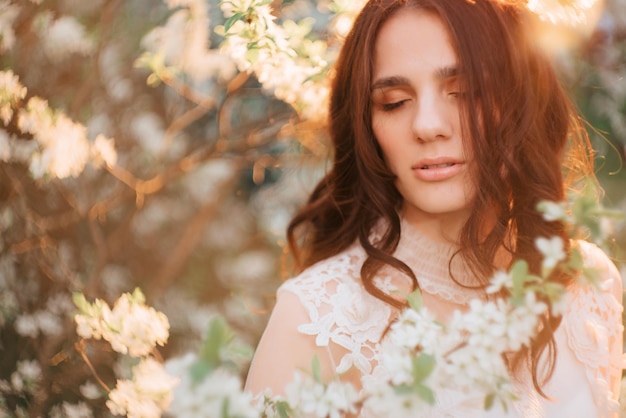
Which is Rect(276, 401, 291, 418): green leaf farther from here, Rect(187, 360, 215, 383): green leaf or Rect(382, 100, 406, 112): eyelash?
Rect(382, 100, 406, 112): eyelash

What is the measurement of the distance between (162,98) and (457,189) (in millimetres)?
1929

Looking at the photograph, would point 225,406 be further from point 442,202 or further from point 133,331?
point 133,331

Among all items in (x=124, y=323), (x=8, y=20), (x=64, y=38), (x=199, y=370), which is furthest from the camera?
(x=64, y=38)

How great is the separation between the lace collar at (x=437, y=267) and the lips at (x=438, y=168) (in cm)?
21

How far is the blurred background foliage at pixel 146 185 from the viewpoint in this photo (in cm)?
231

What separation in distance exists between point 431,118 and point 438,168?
101 millimetres

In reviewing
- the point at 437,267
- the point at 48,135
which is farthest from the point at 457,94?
the point at 48,135

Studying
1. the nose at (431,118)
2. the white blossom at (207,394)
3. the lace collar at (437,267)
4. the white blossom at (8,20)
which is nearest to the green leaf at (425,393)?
the white blossom at (207,394)

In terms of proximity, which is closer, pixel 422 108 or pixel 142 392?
pixel 422 108

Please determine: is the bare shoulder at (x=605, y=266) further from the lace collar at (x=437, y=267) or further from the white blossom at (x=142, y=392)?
the white blossom at (x=142, y=392)

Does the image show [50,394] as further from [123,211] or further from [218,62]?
[218,62]

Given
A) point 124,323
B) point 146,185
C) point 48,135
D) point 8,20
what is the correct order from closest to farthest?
point 124,323, point 48,135, point 8,20, point 146,185

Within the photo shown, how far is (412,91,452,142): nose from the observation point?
1.28 meters

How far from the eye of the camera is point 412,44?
4.39 ft
